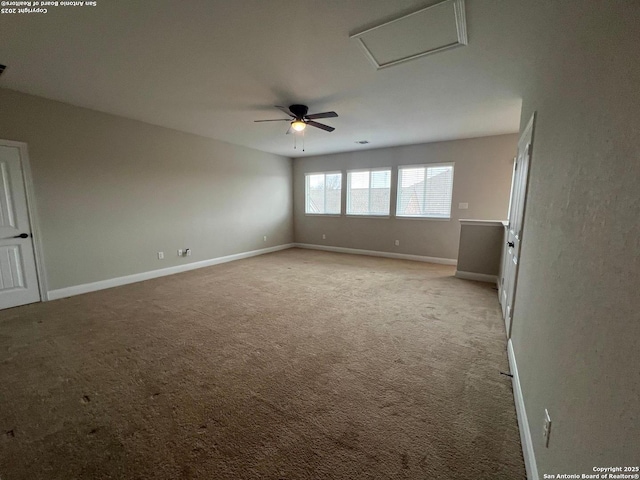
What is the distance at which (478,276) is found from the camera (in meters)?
4.47

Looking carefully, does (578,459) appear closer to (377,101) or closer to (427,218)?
(377,101)

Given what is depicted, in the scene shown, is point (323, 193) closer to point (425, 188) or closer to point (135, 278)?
point (425, 188)

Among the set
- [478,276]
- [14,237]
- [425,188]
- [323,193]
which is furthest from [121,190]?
[478,276]

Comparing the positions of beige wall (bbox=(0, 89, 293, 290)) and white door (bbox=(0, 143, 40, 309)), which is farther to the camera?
beige wall (bbox=(0, 89, 293, 290))

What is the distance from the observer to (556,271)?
1259 mm

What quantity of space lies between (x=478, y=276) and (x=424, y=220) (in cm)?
184

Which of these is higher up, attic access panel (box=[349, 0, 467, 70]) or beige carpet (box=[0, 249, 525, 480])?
attic access panel (box=[349, 0, 467, 70])

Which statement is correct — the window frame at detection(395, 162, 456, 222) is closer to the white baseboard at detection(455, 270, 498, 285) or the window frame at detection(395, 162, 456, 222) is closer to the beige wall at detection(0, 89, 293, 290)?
the white baseboard at detection(455, 270, 498, 285)

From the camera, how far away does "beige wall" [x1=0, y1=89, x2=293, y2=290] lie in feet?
11.4

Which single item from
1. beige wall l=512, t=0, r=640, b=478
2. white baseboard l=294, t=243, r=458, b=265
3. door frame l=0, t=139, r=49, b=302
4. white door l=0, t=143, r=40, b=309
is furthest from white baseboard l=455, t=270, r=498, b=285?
white door l=0, t=143, r=40, b=309

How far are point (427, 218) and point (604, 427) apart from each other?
5516 millimetres

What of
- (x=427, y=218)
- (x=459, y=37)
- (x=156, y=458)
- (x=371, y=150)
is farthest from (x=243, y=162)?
(x=156, y=458)

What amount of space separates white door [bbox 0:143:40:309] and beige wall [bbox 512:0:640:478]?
5385mm

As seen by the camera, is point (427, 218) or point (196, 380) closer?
point (196, 380)
